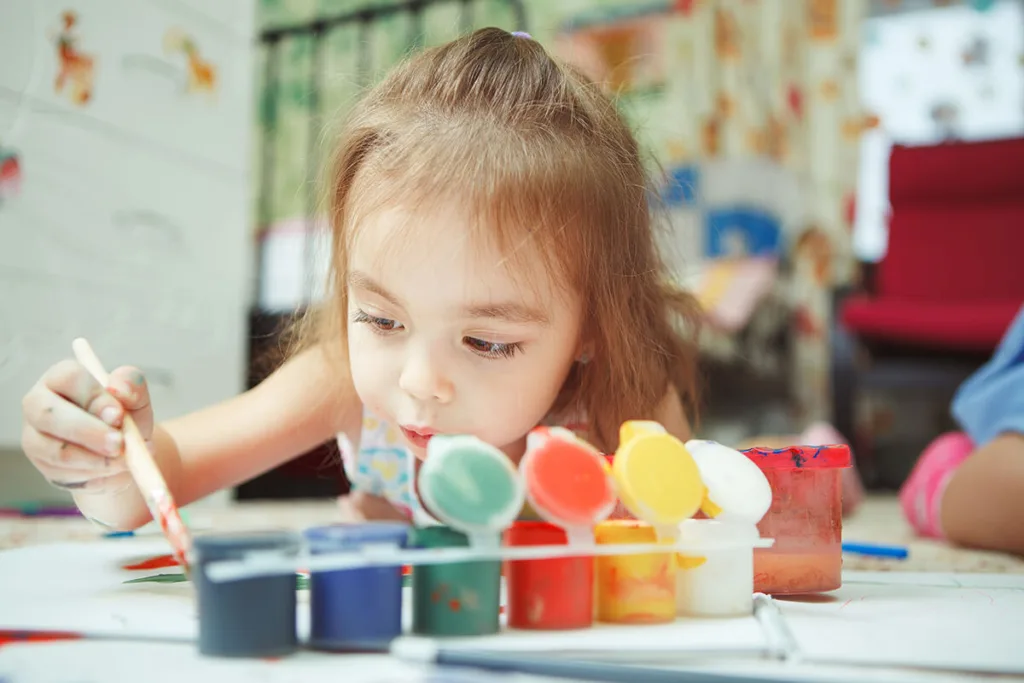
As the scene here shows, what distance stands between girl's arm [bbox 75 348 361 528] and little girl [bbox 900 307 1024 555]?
0.69 m

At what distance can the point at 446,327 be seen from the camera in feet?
2.19

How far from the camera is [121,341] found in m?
1.57

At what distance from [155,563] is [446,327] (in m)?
0.30

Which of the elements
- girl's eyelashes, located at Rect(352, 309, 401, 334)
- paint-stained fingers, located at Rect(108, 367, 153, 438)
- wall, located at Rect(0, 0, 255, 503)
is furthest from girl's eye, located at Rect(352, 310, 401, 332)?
wall, located at Rect(0, 0, 255, 503)

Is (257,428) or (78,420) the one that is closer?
(78,420)

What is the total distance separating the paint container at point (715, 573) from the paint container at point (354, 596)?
18cm

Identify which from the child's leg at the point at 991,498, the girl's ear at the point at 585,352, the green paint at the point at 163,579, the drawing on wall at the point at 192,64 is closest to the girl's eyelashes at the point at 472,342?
the girl's ear at the point at 585,352

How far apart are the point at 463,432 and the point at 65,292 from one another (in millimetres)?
1013

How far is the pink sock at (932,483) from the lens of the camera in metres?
1.24

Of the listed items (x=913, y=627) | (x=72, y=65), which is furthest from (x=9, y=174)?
(x=913, y=627)

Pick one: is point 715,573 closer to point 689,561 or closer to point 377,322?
point 689,561

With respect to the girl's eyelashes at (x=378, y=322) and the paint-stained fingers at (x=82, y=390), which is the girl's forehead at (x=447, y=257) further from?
the paint-stained fingers at (x=82, y=390)

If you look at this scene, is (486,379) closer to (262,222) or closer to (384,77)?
(384,77)

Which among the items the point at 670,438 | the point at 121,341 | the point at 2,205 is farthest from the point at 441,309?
the point at 121,341
